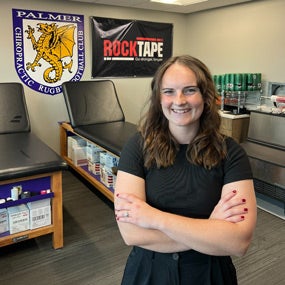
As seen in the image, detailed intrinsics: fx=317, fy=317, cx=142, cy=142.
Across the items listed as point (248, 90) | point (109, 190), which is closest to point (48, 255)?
point (109, 190)

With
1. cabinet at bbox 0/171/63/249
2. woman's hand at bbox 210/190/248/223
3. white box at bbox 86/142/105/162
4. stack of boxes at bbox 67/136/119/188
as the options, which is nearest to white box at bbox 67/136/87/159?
stack of boxes at bbox 67/136/119/188

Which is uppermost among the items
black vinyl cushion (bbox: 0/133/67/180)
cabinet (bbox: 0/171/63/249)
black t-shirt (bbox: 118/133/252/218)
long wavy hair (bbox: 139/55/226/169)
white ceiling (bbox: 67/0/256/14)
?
white ceiling (bbox: 67/0/256/14)

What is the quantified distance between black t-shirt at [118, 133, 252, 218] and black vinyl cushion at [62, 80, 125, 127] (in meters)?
2.52

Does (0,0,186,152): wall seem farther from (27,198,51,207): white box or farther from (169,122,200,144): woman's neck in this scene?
(169,122,200,144): woman's neck

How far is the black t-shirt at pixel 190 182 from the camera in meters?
1.02

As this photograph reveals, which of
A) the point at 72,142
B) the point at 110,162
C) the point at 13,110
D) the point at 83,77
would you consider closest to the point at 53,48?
the point at 83,77

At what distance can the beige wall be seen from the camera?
11.2ft

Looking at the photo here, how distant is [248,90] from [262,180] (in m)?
1.16

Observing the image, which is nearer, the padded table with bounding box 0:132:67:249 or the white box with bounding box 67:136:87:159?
the padded table with bounding box 0:132:67:249

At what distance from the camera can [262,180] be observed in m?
2.92

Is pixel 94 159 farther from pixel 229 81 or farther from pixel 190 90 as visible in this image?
pixel 190 90

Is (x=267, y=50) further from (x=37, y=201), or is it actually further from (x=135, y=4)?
(x=37, y=201)

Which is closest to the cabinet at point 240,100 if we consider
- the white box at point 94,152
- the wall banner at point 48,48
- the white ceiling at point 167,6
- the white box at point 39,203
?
the white ceiling at point 167,6

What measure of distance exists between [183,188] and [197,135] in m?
0.20
